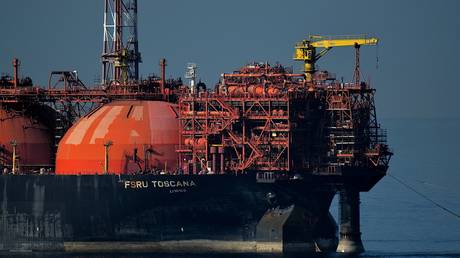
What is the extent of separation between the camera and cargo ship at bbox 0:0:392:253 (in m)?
154

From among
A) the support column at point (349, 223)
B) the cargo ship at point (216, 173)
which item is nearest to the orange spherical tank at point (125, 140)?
the cargo ship at point (216, 173)

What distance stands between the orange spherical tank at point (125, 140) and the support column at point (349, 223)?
13.4 metres

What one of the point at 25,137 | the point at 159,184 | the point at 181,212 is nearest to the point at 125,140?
the point at 159,184

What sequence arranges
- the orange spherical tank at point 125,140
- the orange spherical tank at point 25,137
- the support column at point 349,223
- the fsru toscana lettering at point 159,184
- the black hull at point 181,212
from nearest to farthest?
the black hull at point 181,212 < the fsru toscana lettering at point 159,184 < the support column at point 349,223 < the orange spherical tank at point 125,140 < the orange spherical tank at point 25,137

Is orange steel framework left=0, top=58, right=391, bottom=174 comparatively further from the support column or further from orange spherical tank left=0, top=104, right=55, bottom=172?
orange spherical tank left=0, top=104, right=55, bottom=172

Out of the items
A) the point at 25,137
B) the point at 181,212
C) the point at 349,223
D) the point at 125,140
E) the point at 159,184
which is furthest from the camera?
the point at 25,137

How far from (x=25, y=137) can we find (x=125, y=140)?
10.9 meters

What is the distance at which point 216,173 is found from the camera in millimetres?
154875

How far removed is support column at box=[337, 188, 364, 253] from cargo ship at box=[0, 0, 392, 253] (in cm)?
8

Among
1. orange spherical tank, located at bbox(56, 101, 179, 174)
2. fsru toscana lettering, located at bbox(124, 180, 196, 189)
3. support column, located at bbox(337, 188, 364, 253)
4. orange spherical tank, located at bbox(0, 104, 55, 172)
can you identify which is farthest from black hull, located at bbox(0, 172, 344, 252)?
orange spherical tank, located at bbox(0, 104, 55, 172)

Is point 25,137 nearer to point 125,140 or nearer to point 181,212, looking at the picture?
point 125,140

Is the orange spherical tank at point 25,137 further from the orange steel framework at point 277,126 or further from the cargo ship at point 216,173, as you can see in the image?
the orange steel framework at point 277,126

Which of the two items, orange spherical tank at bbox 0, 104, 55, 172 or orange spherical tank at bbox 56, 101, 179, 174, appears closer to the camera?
orange spherical tank at bbox 56, 101, 179, 174

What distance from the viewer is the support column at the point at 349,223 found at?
513ft
